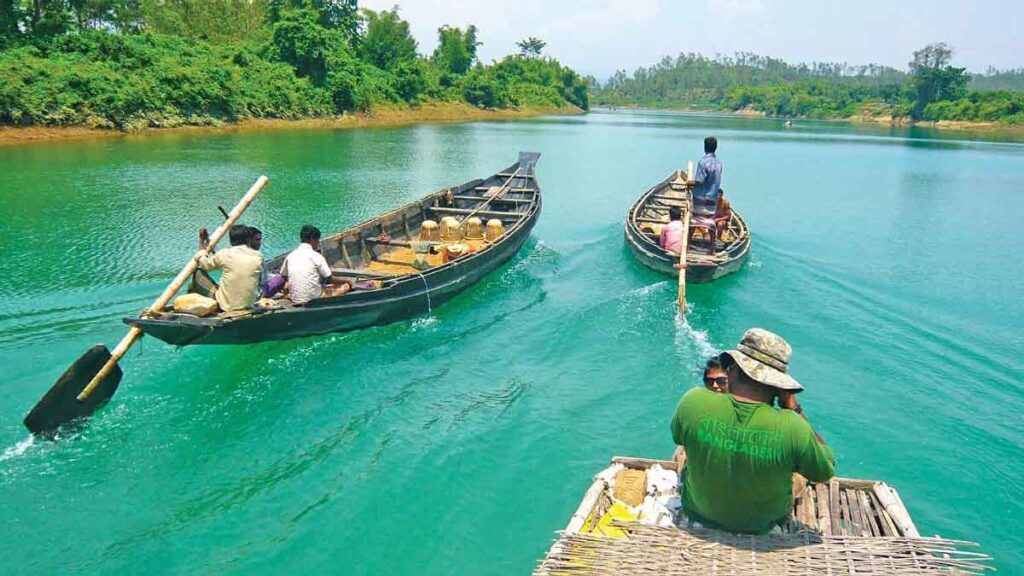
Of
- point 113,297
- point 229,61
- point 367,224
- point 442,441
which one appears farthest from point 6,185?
point 229,61

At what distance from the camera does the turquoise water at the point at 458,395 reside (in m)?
5.61

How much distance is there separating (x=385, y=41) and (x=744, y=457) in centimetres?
6665

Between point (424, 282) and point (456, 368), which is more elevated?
point (424, 282)

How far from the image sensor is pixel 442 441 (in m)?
7.05

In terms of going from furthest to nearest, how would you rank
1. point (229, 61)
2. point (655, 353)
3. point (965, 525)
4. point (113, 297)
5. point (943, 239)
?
point (229, 61)
point (943, 239)
point (113, 297)
point (655, 353)
point (965, 525)

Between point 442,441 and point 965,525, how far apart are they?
5212mm

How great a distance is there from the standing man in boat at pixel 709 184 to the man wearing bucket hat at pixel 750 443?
9.01 metres

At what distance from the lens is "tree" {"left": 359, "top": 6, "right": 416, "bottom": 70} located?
62500mm

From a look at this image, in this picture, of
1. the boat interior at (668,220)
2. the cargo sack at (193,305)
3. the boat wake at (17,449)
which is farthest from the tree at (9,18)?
the boat wake at (17,449)

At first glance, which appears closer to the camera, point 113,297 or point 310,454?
point 310,454

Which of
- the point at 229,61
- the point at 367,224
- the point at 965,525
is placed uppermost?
the point at 229,61

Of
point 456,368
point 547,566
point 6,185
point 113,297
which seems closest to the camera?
point 547,566

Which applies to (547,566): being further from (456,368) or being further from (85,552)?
(456,368)

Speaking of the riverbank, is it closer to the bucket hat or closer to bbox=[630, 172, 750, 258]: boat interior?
bbox=[630, 172, 750, 258]: boat interior
